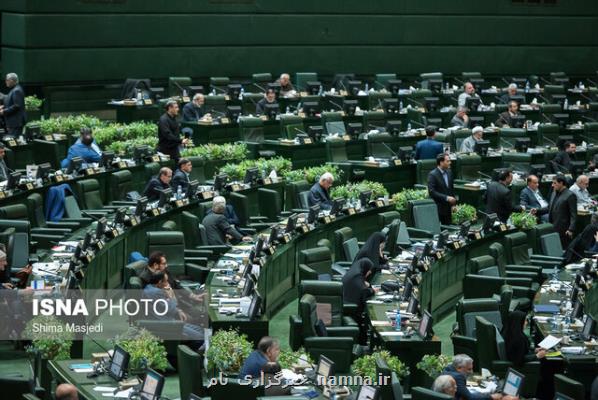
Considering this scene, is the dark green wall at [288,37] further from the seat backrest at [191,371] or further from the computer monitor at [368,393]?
the computer monitor at [368,393]

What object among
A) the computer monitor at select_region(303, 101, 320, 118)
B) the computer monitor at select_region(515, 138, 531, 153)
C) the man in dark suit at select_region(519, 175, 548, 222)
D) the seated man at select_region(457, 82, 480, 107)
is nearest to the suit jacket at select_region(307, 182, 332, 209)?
the man in dark suit at select_region(519, 175, 548, 222)

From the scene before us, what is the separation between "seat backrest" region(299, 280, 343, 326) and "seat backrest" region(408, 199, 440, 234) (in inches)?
197

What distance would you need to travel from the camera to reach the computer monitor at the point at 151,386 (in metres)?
10.6

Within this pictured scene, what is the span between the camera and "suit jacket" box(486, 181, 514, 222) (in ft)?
64.2

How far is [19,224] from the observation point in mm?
15562

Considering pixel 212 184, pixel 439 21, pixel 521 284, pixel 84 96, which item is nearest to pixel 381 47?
pixel 439 21

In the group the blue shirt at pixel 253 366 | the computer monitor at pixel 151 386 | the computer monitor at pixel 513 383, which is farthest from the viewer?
the computer monitor at pixel 513 383

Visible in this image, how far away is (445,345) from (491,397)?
12.4 feet

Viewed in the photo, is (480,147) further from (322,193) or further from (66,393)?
(66,393)

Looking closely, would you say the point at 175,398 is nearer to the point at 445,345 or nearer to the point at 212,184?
the point at 445,345

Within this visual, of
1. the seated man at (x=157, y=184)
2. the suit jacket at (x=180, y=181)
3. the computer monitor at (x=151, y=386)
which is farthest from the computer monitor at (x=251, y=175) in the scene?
the computer monitor at (x=151, y=386)

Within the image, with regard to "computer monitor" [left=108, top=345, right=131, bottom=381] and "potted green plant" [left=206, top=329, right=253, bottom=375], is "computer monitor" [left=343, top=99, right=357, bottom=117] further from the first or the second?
"computer monitor" [left=108, top=345, right=131, bottom=381]

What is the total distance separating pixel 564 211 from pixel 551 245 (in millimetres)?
1273

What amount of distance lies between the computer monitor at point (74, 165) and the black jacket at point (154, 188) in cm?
159
